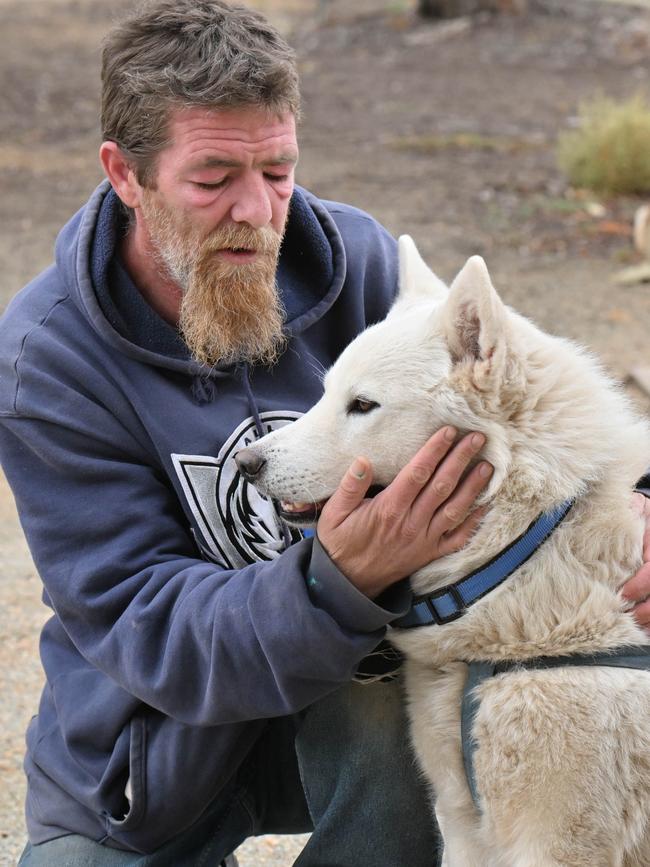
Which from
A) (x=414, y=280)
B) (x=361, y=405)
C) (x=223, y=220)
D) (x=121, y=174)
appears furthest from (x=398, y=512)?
(x=121, y=174)

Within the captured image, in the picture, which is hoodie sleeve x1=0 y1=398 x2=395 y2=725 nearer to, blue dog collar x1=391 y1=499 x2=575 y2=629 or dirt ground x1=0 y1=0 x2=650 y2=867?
blue dog collar x1=391 y1=499 x2=575 y2=629

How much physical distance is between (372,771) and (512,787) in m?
0.48

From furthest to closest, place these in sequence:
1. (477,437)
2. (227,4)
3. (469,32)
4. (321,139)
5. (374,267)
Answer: (469,32), (321,139), (374,267), (227,4), (477,437)

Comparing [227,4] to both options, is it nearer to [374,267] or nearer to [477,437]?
[374,267]

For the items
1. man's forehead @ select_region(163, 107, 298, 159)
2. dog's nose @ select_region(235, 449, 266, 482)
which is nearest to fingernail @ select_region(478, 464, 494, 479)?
dog's nose @ select_region(235, 449, 266, 482)

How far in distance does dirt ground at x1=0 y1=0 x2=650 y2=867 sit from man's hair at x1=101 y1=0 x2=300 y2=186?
220cm

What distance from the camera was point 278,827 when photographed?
3.15m

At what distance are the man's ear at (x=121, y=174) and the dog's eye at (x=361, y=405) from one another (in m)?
0.81

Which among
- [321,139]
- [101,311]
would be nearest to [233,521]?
[101,311]

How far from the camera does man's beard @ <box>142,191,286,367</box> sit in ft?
9.21

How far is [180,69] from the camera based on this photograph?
2.74 m

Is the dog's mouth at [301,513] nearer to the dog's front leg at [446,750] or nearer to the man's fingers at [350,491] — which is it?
the man's fingers at [350,491]

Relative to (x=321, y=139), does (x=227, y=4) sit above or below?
above

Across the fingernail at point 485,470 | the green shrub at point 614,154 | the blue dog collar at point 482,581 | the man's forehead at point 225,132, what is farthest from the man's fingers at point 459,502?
the green shrub at point 614,154
